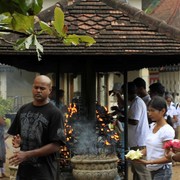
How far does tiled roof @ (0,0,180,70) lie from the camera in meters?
7.87

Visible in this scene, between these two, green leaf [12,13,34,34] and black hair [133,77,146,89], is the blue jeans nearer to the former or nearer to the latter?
black hair [133,77,146,89]

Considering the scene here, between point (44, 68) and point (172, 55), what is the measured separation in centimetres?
236

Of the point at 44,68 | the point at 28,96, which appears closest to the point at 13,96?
the point at 28,96

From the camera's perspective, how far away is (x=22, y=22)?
2.60 meters

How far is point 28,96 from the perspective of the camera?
29.2 metres

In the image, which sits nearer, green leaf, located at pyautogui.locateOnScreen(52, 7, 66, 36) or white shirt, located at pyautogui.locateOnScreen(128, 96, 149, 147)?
green leaf, located at pyautogui.locateOnScreen(52, 7, 66, 36)

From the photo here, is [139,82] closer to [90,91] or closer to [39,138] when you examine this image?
[90,91]

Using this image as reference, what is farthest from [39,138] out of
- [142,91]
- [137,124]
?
[142,91]

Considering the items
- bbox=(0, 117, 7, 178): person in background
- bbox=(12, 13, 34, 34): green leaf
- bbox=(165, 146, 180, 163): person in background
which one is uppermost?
bbox=(12, 13, 34, 34): green leaf

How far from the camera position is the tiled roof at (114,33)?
7867 millimetres

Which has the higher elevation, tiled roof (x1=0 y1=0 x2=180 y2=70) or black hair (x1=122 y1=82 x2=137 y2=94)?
tiled roof (x1=0 y1=0 x2=180 y2=70)

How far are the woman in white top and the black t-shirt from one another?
1103 millimetres

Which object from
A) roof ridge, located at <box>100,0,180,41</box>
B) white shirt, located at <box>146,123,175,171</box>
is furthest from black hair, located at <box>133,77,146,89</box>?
white shirt, located at <box>146,123,175,171</box>

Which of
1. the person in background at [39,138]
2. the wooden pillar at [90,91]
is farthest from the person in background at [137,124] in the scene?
the person in background at [39,138]
